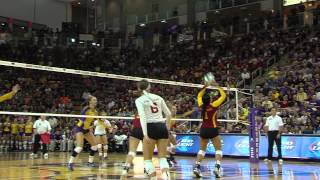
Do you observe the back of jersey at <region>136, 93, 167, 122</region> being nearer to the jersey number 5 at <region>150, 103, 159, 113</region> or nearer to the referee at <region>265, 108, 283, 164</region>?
the jersey number 5 at <region>150, 103, 159, 113</region>

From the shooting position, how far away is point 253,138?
17969 millimetres

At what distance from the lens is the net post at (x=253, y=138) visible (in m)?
17.8

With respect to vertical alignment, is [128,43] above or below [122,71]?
above

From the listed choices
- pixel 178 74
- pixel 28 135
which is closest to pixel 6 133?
pixel 28 135

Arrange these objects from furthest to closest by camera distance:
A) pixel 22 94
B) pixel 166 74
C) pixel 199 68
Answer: pixel 166 74 < pixel 199 68 < pixel 22 94

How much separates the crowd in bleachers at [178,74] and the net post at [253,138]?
2.11m

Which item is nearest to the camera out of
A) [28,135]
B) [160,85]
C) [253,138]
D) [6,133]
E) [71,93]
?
[253,138]

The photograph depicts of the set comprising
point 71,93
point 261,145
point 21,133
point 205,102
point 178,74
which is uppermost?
point 178,74

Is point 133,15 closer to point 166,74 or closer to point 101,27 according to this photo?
point 101,27

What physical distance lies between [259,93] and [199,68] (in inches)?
349

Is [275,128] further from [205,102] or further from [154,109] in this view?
[154,109]

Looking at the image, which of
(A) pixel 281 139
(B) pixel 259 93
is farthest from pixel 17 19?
(A) pixel 281 139

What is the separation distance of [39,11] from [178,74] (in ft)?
47.8

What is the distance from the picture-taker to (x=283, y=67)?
27.8 m
